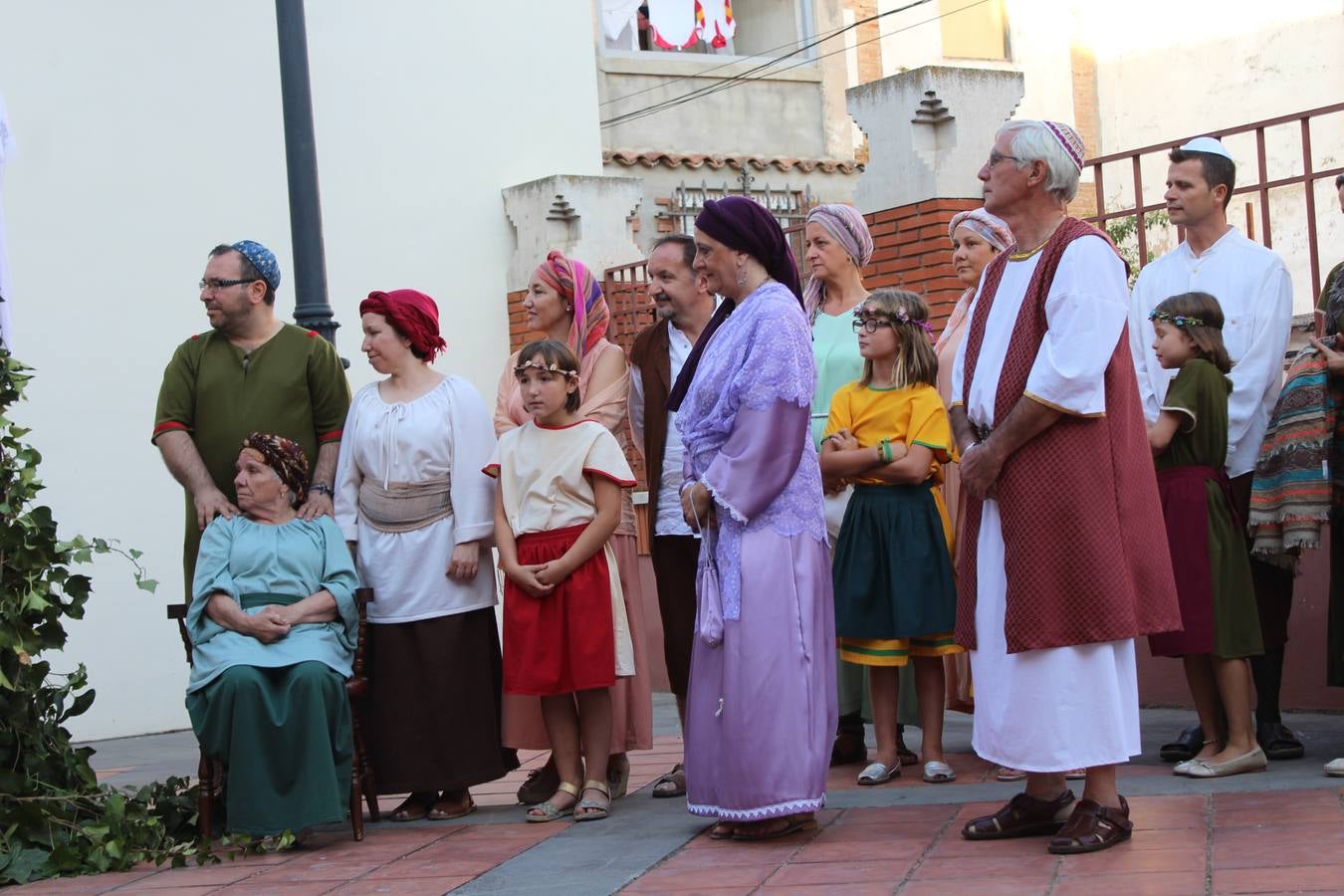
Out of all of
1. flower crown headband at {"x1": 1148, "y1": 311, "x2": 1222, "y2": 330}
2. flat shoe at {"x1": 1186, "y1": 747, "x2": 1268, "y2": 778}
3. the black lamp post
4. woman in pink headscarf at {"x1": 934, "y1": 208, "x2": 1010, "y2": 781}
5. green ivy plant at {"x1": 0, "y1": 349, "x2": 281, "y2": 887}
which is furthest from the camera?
the black lamp post

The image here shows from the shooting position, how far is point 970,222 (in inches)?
260

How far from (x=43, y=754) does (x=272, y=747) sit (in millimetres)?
788

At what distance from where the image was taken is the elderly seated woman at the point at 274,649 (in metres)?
5.62

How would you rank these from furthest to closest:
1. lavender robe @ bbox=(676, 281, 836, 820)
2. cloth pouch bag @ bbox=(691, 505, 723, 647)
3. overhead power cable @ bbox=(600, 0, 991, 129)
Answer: overhead power cable @ bbox=(600, 0, 991, 129) < cloth pouch bag @ bbox=(691, 505, 723, 647) < lavender robe @ bbox=(676, 281, 836, 820)

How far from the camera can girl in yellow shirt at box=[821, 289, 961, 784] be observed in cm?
607

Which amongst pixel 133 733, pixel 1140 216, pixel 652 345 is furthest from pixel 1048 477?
pixel 133 733

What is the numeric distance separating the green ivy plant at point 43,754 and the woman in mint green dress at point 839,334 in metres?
2.22

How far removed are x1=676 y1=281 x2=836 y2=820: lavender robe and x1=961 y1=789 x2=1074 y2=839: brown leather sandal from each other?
48 cm

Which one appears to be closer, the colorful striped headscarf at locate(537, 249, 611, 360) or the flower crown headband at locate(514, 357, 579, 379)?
the flower crown headband at locate(514, 357, 579, 379)

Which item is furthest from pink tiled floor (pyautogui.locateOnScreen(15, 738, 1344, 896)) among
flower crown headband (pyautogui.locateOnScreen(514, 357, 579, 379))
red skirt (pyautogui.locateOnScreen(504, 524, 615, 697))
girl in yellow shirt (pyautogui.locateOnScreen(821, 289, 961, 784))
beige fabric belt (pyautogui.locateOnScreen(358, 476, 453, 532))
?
flower crown headband (pyautogui.locateOnScreen(514, 357, 579, 379))

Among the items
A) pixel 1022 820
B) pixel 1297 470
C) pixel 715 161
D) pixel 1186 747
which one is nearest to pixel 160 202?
pixel 1186 747

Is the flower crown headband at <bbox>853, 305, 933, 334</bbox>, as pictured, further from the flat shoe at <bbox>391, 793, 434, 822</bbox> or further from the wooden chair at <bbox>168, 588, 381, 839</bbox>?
the flat shoe at <bbox>391, 793, 434, 822</bbox>

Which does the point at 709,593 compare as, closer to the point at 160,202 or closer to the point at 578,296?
the point at 578,296

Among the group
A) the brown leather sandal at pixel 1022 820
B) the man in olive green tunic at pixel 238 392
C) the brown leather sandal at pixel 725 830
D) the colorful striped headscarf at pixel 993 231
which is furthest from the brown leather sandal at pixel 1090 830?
the man in olive green tunic at pixel 238 392
